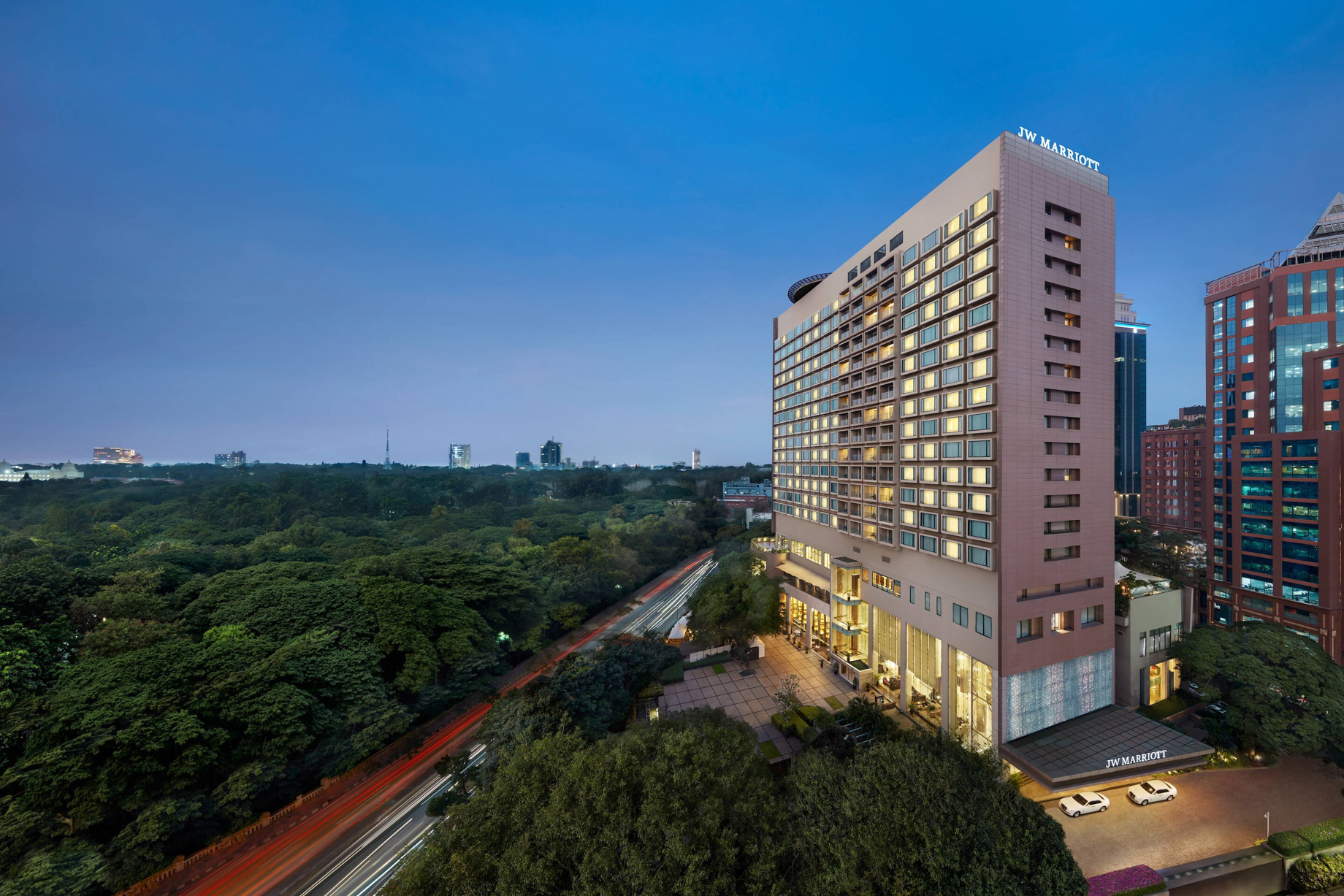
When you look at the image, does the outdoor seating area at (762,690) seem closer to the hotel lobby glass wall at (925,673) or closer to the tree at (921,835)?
the hotel lobby glass wall at (925,673)

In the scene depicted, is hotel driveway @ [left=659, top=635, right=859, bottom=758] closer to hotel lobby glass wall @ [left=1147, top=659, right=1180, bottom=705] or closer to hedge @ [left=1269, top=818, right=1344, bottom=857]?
hotel lobby glass wall @ [left=1147, top=659, right=1180, bottom=705]

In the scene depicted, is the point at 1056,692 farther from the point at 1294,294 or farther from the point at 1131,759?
the point at 1294,294

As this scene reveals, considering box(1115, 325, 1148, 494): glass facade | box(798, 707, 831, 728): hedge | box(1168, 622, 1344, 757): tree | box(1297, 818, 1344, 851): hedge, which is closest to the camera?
box(1297, 818, 1344, 851): hedge

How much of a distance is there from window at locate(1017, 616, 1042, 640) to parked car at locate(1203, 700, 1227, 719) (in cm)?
1612

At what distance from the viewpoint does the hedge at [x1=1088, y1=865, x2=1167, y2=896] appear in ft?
62.5

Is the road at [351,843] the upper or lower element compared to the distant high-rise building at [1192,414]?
lower

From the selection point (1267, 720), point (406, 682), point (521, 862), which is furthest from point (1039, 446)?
point (406, 682)

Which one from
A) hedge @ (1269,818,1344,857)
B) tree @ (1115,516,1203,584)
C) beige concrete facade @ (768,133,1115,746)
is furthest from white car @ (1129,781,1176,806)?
tree @ (1115,516,1203,584)

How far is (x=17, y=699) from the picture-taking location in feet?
69.9

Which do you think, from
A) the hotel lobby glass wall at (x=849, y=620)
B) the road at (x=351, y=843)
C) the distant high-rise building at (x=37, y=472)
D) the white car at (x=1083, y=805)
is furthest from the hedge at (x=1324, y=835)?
the distant high-rise building at (x=37, y=472)

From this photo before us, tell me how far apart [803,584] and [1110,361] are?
1295 inches

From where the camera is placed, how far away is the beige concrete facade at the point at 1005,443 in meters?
26.4

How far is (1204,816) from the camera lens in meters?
24.1

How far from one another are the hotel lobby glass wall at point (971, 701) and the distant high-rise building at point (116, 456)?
223 meters
